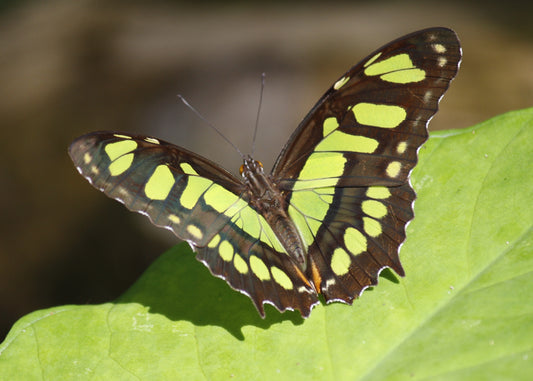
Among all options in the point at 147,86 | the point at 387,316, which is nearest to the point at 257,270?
the point at 387,316

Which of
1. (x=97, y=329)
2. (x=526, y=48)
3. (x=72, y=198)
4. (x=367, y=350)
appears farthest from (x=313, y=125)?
(x=526, y=48)

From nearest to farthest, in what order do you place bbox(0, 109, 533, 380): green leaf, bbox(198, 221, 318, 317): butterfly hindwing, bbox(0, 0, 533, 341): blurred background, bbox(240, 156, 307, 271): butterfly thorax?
bbox(0, 109, 533, 380): green leaf → bbox(198, 221, 318, 317): butterfly hindwing → bbox(240, 156, 307, 271): butterfly thorax → bbox(0, 0, 533, 341): blurred background

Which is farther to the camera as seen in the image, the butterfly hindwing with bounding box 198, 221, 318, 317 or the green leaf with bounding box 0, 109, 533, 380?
the butterfly hindwing with bounding box 198, 221, 318, 317

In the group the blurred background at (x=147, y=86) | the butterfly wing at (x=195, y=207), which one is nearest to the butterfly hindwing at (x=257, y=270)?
the butterfly wing at (x=195, y=207)

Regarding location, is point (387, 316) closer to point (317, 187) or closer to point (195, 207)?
point (317, 187)

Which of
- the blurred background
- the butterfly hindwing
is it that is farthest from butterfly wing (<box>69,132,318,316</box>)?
the blurred background

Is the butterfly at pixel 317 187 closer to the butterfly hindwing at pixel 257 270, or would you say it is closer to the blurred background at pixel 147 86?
the butterfly hindwing at pixel 257 270

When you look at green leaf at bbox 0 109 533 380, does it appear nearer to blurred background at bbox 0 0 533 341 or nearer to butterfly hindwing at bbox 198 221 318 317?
butterfly hindwing at bbox 198 221 318 317
